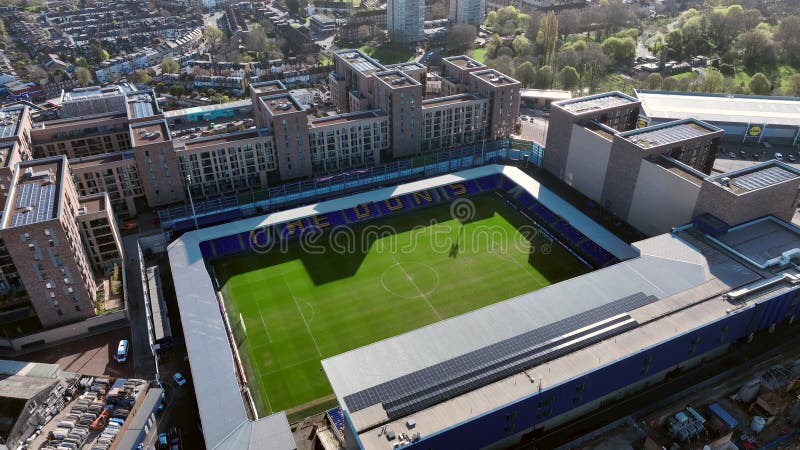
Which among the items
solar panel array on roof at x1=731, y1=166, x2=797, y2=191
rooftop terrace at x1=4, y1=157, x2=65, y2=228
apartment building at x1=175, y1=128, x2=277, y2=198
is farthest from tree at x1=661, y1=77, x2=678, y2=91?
rooftop terrace at x1=4, y1=157, x2=65, y2=228

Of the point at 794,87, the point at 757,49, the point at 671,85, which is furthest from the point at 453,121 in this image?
the point at 757,49

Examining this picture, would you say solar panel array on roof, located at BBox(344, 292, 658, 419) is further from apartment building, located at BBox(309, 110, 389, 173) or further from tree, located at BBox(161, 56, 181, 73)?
tree, located at BBox(161, 56, 181, 73)

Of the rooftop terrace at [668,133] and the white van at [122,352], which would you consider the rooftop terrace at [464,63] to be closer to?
the rooftop terrace at [668,133]

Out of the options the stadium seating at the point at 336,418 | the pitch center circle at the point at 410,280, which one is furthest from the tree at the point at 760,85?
the stadium seating at the point at 336,418

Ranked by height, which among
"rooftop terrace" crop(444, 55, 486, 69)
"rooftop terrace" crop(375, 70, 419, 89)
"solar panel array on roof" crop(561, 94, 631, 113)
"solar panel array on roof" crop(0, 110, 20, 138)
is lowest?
"solar panel array on roof" crop(0, 110, 20, 138)

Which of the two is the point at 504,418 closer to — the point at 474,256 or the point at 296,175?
the point at 474,256

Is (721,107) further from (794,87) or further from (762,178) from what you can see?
(762,178)
